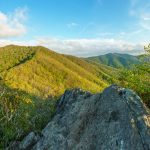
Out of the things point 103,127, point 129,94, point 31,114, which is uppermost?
point 129,94

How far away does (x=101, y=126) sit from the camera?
2156 centimetres

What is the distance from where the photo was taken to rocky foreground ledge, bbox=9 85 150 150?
19.5m

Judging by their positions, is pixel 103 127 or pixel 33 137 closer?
pixel 103 127

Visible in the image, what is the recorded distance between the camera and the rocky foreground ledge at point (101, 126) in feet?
63.9

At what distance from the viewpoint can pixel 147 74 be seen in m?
37.1

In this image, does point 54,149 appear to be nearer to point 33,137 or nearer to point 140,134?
point 33,137

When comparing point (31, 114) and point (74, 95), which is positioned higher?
point (74, 95)

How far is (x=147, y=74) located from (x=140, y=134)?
18841mm

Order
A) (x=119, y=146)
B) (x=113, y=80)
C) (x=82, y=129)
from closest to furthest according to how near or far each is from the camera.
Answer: (x=119, y=146)
(x=82, y=129)
(x=113, y=80)

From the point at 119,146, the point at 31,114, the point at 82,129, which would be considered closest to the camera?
the point at 119,146

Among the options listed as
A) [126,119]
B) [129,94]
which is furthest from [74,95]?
[126,119]

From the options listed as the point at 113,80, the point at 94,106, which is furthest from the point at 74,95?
the point at 113,80

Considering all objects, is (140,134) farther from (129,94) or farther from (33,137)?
(33,137)

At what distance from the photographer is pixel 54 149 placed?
2188cm
